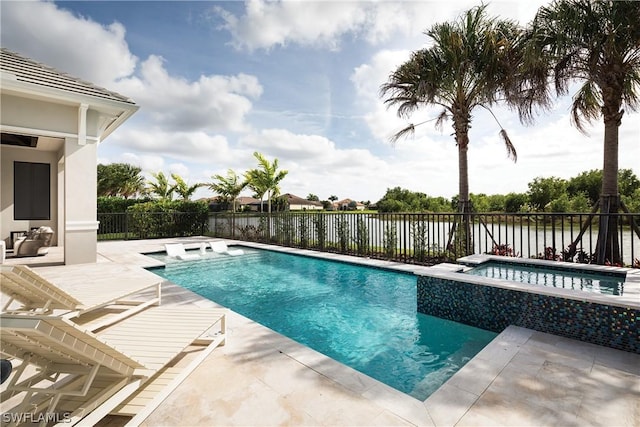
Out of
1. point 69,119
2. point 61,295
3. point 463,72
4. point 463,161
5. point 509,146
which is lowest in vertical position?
point 61,295

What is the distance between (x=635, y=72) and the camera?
21.7 ft

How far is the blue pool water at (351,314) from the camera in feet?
11.0

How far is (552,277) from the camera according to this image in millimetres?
5090

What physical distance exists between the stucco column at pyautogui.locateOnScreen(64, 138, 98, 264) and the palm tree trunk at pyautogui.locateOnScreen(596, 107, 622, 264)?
11.9 m

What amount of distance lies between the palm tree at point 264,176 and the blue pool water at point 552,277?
17.3m

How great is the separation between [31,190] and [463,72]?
13969mm

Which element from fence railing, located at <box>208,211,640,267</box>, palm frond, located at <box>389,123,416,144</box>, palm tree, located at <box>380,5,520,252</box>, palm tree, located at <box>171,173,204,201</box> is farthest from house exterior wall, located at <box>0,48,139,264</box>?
palm tree, located at <box>171,173,204,201</box>

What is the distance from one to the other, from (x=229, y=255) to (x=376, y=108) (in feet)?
24.9

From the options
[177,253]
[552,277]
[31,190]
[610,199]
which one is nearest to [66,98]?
[177,253]

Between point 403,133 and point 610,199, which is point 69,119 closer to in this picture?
point 403,133

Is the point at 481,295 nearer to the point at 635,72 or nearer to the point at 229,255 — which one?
the point at 635,72

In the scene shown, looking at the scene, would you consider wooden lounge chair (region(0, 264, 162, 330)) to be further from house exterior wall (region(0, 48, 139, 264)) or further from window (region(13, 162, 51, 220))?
window (region(13, 162, 51, 220))

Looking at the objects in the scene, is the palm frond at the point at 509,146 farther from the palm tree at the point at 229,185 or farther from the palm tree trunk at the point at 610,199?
the palm tree at the point at 229,185

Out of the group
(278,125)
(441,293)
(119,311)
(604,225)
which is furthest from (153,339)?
(278,125)
